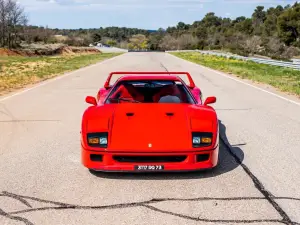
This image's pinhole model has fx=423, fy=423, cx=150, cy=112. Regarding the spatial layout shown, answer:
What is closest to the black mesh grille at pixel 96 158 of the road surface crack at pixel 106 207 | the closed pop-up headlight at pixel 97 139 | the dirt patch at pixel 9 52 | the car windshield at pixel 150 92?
the closed pop-up headlight at pixel 97 139

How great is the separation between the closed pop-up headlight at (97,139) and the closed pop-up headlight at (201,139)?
101 cm

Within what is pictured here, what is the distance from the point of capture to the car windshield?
6164 millimetres

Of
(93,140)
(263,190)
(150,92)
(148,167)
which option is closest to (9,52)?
(150,92)

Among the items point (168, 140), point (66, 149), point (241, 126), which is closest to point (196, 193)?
point (168, 140)

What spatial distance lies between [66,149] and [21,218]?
8.26 feet

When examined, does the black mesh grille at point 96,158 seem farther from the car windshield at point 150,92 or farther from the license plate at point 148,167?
the car windshield at point 150,92

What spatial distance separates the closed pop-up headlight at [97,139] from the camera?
483 cm

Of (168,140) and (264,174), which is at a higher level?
(168,140)

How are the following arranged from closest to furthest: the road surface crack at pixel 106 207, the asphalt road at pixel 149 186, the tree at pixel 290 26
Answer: the road surface crack at pixel 106 207
the asphalt road at pixel 149 186
the tree at pixel 290 26

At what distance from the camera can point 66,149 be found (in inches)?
249

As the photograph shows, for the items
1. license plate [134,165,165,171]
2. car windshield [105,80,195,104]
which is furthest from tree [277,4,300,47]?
license plate [134,165,165,171]

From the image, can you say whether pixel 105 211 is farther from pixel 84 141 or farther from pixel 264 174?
pixel 264 174

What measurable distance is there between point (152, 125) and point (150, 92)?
1.70m

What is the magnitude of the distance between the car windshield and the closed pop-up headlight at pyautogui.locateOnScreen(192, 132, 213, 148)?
47.7 inches
